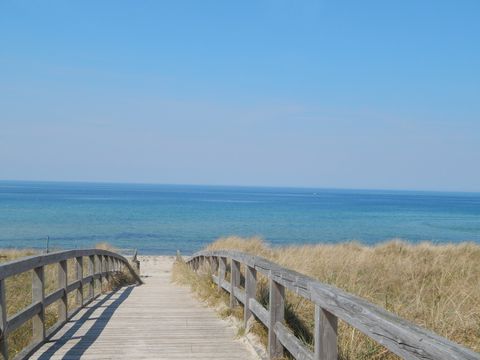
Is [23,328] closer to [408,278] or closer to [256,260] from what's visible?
[256,260]

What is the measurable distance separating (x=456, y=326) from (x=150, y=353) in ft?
11.3

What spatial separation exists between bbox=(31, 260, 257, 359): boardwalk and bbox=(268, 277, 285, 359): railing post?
0.41 metres

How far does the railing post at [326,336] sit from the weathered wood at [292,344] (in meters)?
0.26

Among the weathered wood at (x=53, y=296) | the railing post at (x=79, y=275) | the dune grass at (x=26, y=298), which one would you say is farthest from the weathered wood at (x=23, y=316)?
the railing post at (x=79, y=275)

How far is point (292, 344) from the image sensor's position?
4648 mm

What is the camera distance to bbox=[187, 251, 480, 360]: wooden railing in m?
2.49

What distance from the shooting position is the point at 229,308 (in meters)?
8.19

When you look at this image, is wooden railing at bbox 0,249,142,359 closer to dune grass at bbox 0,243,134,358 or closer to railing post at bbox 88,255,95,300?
dune grass at bbox 0,243,134,358

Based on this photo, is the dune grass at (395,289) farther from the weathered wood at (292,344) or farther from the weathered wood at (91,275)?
the weathered wood at (91,275)

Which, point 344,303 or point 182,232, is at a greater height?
point 344,303

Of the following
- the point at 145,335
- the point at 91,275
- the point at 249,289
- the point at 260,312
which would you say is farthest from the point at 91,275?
the point at 260,312

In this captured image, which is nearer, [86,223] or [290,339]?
[290,339]

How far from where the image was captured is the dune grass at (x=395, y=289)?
562 centimetres

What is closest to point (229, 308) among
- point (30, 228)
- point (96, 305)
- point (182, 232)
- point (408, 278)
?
point (96, 305)
